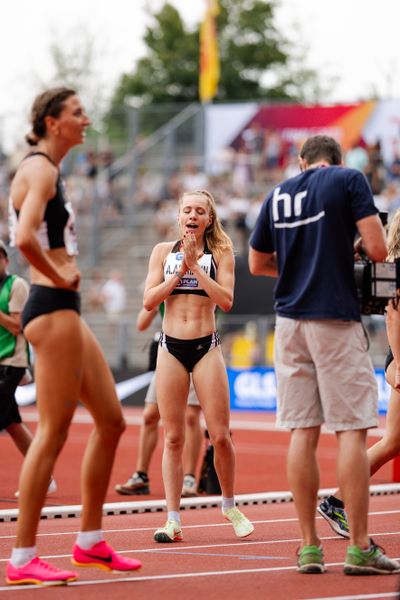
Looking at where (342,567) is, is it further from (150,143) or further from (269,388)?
(150,143)

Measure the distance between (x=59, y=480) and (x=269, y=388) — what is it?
1080cm

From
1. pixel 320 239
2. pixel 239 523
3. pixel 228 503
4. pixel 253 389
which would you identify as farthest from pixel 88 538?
pixel 253 389

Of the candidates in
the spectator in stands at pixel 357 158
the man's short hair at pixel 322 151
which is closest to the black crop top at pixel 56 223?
the man's short hair at pixel 322 151

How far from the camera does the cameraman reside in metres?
6.45

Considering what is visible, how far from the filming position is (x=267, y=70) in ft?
197

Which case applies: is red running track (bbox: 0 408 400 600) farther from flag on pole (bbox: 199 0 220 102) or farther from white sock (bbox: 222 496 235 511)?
flag on pole (bbox: 199 0 220 102)

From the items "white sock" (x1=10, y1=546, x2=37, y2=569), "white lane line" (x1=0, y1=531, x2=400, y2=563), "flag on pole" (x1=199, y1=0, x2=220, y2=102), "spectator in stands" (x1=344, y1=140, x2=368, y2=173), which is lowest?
"white lane line" (x1=0, y1=531, x2=400, y2=563)

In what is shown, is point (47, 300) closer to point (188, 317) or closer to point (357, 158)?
point (188, 317)

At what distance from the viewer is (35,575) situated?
6145 millimetres

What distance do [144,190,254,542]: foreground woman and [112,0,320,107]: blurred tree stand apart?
50.1 metres

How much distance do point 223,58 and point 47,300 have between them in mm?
53790

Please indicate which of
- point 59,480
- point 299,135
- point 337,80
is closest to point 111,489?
point 59,480

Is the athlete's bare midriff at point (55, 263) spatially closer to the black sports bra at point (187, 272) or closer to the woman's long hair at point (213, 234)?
the black sports bra at point (187, 272)

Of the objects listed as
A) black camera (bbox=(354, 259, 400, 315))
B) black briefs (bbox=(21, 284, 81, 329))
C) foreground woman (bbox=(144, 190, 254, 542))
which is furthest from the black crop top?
foreground woman (bbox=(144, 190, 254, 542))
